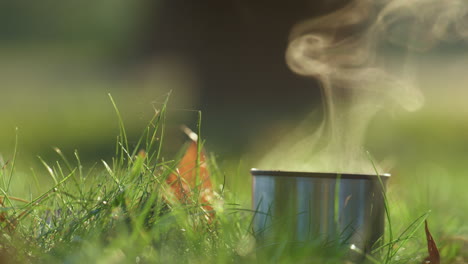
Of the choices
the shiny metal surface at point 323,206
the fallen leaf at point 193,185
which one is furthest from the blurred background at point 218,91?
the shiny metal surface at point 323,206

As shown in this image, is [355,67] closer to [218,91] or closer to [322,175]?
→ [322,175]

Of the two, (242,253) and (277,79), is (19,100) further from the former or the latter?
(242,253)

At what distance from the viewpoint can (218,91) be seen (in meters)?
6.95

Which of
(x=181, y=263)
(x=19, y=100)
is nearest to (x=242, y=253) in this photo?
(x=181, y=263)

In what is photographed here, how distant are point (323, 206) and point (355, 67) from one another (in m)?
1.37

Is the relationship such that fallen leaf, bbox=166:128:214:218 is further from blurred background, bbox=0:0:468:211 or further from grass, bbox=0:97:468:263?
blurred background, bbox=0:0:468:211

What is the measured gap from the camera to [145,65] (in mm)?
7496

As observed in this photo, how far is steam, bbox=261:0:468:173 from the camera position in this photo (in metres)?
2.54

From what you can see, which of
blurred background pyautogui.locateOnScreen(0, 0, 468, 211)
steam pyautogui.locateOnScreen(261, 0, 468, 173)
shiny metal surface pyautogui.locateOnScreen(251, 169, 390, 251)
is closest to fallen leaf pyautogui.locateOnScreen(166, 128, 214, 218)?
shiny metal surface pyautogui.locateOnScreen(251, 169, 390, 251)

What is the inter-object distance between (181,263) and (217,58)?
213 inches

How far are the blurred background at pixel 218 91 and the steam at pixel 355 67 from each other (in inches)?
49.3

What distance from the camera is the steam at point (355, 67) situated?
100 inches

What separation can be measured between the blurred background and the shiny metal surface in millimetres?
2705

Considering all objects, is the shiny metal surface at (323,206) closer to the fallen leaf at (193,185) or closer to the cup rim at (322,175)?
the cup rim at (322,175)
